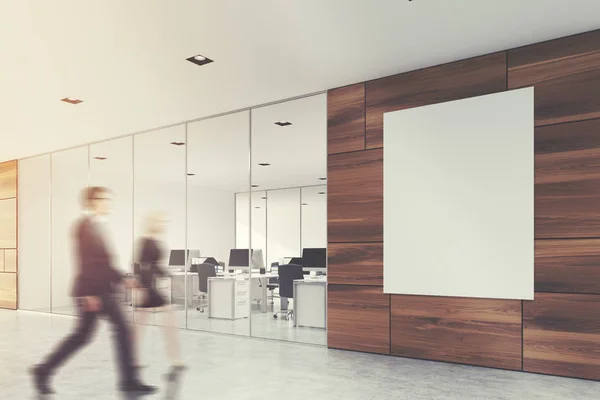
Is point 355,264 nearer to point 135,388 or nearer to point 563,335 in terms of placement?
point 563,335

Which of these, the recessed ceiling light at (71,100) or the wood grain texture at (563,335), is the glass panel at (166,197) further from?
the wood grain texture at (563,335)

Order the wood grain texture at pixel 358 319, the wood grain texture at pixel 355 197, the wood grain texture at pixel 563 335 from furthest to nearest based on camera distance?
the wood grain texture at pixel 355 197
the wood grain texture at pixel 358 319
the wood grain texture at pixel 563 335

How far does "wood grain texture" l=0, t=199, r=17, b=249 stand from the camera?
496 inches

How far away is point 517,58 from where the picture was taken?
5.73 m

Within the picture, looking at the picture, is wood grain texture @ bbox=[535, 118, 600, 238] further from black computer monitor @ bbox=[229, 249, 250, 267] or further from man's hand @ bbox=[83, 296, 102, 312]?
black computer monitor @ bbox=[229, 249, 250, 267]

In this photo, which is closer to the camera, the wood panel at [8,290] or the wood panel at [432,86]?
the wood panel at [432,86]

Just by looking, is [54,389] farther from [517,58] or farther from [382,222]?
[517,58]

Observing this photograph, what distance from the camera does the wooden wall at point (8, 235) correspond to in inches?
496

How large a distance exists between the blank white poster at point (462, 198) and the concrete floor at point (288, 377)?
899mm

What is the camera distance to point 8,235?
12.8 meters

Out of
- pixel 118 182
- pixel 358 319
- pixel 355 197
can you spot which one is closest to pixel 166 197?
pixel 118 182

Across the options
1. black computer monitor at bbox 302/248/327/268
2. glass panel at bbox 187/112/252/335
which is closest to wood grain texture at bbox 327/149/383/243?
glass panel at bbox 187/112/252/335

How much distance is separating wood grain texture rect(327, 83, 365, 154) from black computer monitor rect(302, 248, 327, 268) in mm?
3267

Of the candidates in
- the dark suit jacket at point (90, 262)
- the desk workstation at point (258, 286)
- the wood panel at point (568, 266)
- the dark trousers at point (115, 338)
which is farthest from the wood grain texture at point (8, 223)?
the wood panel at point (568, 266)
